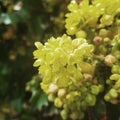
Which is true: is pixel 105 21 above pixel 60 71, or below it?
above

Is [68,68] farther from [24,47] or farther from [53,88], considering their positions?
[24,47]

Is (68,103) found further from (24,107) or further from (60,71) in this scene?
(24,107)

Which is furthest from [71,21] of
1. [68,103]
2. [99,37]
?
[68,103]

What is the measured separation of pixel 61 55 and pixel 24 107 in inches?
30.5

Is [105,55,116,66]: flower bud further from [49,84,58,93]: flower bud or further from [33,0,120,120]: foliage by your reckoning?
[49,84,58,93]: flower bud

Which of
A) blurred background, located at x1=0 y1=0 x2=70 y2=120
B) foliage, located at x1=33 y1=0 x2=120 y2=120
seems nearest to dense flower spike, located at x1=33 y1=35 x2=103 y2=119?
foliage, located at x1=33 y1=0 x2=120 y2=120

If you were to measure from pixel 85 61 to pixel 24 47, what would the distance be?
2.25 feet

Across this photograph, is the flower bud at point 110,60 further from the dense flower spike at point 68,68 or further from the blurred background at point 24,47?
the blurred background at point 24,47

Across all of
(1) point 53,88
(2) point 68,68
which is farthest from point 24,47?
(2) point 68,68

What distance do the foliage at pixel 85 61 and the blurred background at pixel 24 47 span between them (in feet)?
1.49

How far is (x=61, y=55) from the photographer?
101 centimetres

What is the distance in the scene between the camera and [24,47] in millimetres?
1757

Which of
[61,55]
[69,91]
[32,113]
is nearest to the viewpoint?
[61,55]

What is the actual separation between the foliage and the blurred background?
0.46 m
